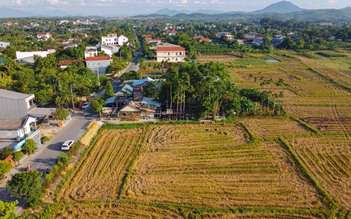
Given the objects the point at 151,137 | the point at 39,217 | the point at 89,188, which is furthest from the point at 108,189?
the point at 151,137

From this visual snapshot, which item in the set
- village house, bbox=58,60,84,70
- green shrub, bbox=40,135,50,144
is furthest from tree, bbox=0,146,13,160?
village house, bbox=58,60,84,70

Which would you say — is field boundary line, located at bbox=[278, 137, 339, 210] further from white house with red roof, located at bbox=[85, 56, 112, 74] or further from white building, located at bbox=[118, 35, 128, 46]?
white building, located at bbox=[118, 35, 128, 46]

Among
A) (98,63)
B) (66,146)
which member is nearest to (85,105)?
(66,146)

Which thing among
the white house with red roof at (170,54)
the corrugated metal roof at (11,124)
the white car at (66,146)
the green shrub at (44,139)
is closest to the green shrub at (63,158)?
the white car at (66,146)

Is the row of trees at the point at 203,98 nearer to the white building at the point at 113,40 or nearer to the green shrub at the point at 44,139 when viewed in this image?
the green shrub at the point at 44,139

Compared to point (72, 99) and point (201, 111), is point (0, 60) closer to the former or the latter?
point (72, 99)

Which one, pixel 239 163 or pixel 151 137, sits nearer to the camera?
pixel 239 163
